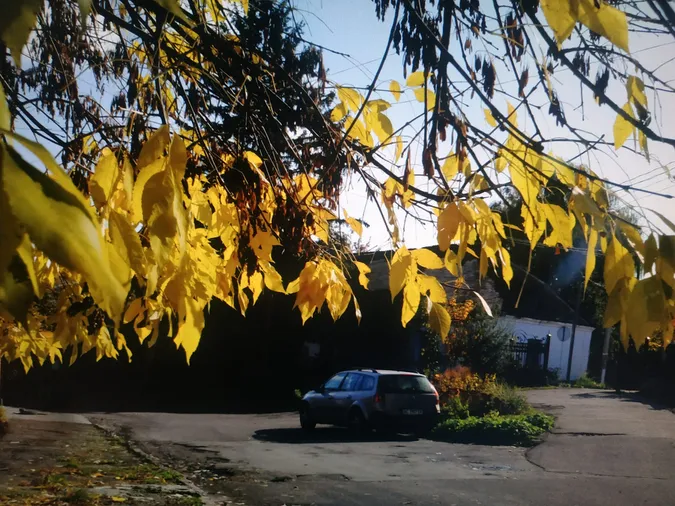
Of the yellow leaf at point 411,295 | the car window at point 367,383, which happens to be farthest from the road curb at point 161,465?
the yellow leaf at point 411,295

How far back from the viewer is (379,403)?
1652cm

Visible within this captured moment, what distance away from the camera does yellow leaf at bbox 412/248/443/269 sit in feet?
10.1

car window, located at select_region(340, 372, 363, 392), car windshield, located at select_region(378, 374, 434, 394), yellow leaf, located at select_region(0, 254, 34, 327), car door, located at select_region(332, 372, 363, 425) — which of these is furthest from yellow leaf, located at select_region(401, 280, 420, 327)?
car window, located at select_region(340, 372, 363, 392)

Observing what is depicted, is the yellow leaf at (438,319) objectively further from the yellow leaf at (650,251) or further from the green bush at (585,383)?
the green bush at (585,383)

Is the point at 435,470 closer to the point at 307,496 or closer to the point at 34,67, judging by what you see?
the point at 307,496

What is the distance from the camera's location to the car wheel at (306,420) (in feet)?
59.7

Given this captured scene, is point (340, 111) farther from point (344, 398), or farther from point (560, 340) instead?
point (560, 340)

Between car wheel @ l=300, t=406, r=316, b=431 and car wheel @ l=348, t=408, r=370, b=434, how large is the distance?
120cm

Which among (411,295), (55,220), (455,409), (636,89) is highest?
(636,89)

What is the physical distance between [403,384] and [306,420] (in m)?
2.75

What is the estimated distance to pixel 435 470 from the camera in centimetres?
1166

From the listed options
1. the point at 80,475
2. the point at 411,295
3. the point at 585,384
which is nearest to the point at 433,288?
the point at 411,295

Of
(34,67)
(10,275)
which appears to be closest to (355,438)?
(34,67)

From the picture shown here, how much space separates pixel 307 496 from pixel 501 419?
8549 millimetres
